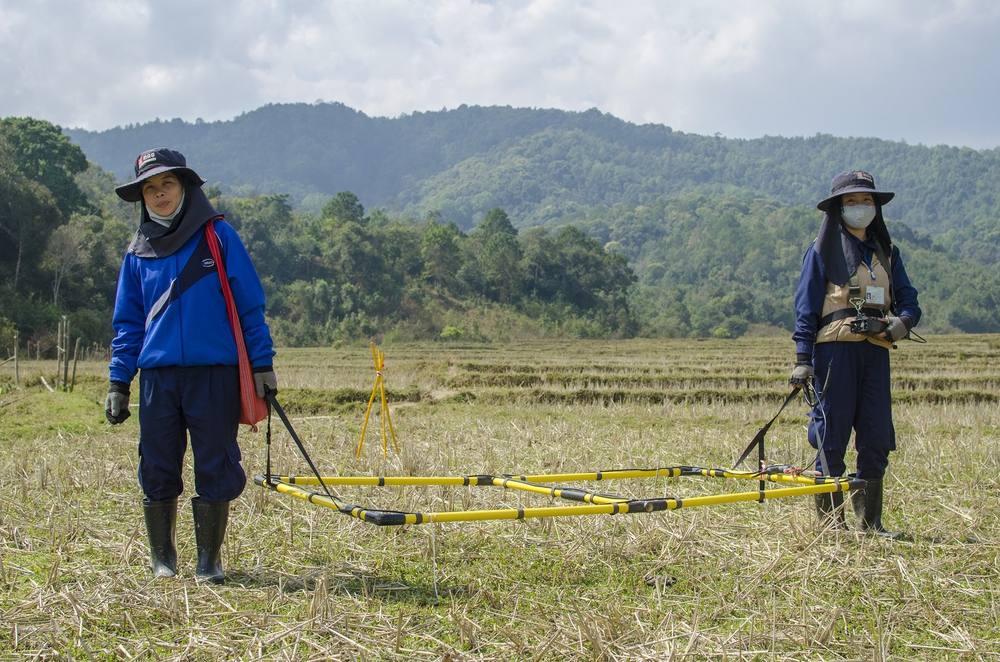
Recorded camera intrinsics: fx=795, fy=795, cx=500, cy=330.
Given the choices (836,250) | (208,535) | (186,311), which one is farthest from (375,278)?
(208,535)

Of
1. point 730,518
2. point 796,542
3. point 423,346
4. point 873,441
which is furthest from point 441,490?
point 423,346

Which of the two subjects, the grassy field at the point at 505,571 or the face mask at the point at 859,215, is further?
the face mask at the point at 859,215

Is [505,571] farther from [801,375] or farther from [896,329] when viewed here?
[896,329]

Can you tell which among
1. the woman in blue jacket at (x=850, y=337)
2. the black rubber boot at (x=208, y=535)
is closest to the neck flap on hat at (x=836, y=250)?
the woman in blue jacket at (x=850, y=337)

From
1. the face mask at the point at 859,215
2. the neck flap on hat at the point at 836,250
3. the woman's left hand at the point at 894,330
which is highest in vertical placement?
the face mask at the point at 859,215

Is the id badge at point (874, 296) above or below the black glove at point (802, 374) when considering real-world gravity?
above

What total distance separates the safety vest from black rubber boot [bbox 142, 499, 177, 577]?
3578mm

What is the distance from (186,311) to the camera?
3576 mm

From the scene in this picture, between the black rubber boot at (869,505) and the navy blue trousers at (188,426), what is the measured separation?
3.33 m

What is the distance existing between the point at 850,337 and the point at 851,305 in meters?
0.19

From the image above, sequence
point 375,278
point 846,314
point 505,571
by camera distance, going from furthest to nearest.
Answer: point 375,278, point 846,314, point 505,571

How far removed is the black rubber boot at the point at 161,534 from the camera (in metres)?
3.58

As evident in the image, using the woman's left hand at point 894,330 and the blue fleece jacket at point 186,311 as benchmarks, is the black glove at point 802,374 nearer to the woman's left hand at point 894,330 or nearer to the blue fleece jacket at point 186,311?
the woman's left hand at point 894,330

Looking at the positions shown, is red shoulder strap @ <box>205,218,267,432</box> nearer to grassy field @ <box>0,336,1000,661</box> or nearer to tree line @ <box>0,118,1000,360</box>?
grassy field @ <box>0,336,1000,661</box>
